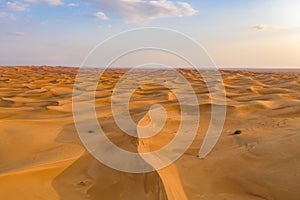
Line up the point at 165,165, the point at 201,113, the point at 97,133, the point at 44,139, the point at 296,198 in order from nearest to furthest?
the point at 296,198, the point at 165,165, the point at 44,139, the point at 97,133, the point at 201,113

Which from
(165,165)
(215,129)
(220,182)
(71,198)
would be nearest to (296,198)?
(220,182)

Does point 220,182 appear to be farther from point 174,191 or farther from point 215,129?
point 215,129

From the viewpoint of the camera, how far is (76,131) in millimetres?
7961

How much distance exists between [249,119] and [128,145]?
15.7 ft

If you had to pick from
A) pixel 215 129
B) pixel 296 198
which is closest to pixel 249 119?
pixel 215 129

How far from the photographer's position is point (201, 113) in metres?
10.9

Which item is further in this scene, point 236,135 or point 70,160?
point 236,135

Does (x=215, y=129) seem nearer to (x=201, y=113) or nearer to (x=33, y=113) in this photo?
(x=201, y=113)

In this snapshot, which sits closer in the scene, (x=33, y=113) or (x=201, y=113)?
(x=201, y=113)

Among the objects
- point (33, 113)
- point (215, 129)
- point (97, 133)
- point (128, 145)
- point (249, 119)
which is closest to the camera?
point (128, 145)

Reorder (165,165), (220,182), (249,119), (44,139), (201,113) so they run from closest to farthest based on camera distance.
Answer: (220,182) < (165,165) < (44,139) < (249,119) < (201,113)

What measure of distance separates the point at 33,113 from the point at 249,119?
799cm

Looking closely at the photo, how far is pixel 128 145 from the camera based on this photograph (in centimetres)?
591

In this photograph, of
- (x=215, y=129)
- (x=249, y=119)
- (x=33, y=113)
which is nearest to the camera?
(x=215, y=129)
